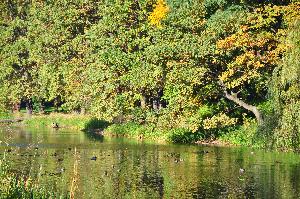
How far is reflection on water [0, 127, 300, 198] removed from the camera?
30188 mm

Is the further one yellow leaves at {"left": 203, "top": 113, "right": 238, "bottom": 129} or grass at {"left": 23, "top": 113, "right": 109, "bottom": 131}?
grass at {"left": 23, "top": 113, "right": 109, "bottom": 131}

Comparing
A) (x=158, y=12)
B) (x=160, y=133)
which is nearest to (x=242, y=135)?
(x=160, y=133)

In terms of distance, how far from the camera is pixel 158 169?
3738 cm

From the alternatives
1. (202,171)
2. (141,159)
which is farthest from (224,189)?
(141,159)

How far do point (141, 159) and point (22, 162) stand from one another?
25.6 ft

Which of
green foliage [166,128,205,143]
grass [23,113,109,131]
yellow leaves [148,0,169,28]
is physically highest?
yellow leaves [148,0,169,28]

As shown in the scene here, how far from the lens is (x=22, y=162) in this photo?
39.3 metres

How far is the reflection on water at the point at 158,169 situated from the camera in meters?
30.2

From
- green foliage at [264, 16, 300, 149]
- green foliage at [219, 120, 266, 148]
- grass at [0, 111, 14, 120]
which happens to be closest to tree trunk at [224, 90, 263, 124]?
green foliage at [219, 120, 266, 148]

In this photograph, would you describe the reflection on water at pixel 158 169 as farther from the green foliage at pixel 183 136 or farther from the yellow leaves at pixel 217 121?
the green foliage at pixel 183 136

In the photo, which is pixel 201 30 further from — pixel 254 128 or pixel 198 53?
pixel 254 128

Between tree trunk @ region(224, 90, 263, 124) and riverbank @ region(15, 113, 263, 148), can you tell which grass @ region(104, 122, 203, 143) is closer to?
riverbank @ region(15, 113, 263, 148)

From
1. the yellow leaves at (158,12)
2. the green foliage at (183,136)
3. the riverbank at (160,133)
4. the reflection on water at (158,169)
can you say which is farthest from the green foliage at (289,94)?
the yellow leaves at (158,12)

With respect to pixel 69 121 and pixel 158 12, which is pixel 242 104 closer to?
pixel 158 12
